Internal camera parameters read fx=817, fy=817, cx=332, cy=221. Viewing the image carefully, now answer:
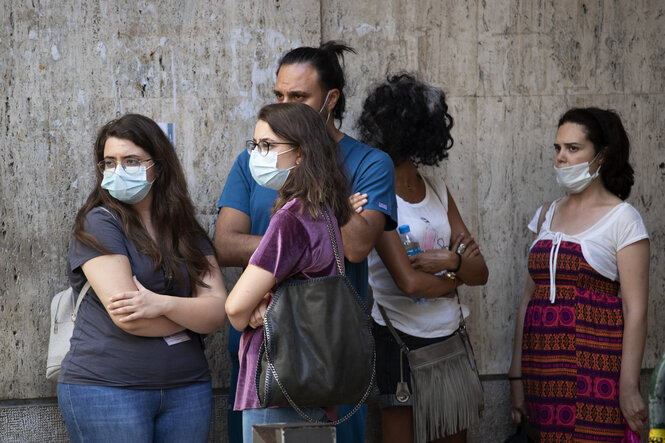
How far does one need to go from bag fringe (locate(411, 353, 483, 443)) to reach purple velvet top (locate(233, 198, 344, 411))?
1325 millimetres

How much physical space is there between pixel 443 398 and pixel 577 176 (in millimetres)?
1334

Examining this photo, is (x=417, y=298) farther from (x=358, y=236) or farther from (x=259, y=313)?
(x=259, y=313)

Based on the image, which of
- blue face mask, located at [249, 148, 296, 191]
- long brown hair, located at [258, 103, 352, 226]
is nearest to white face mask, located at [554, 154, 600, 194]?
long brown hair, located at [258, 103, 352, 226]

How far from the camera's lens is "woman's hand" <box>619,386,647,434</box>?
13.1 ft

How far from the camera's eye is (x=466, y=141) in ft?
16.1

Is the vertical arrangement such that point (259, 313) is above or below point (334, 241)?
below

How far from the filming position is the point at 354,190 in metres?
3.50

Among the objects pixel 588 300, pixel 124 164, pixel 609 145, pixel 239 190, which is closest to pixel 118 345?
pixel 124 164

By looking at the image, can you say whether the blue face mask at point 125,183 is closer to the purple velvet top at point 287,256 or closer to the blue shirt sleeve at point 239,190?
the blue shirt sleeve at point 239,190

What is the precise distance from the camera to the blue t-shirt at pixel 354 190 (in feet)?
11.4

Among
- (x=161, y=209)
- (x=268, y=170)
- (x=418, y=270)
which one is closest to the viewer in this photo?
(x=268, y=170)

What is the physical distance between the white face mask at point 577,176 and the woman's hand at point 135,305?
7.23 feet

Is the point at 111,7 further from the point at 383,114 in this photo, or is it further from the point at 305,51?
the point at 383,114

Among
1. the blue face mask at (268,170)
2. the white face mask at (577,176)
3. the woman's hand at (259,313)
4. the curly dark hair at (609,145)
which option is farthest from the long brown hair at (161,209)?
the curly dark hair at (609,145)
